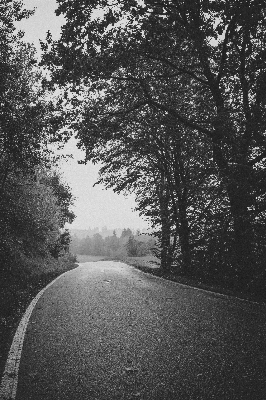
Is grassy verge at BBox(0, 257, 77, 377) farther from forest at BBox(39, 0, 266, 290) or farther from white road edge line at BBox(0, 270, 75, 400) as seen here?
forest at BBox(39, 0, 266, 290)

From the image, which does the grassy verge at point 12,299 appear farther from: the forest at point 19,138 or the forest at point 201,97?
the forest at point 201,97

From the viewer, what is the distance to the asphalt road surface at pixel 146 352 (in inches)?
117

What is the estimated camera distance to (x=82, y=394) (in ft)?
9.60

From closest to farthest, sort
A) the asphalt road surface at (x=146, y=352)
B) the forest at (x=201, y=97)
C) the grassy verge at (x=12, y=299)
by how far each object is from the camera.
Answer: the asphalt road surface at (x=146, y=352)
the grassy verge at (x=12, y=299)
the forest at (x=201, y=97)

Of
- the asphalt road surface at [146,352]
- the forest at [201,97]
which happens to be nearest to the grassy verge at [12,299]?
the asphalt road surface at [146,352]

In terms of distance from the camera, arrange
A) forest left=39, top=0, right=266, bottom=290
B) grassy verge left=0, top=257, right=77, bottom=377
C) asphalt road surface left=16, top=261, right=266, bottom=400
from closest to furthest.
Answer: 1. asphalt road surface left=16, top=261, right=266, bottom=400
2. grassy verge left=0, top=257, right=77, bottom=377
3. forest left=39, top=0, right=266, bottom=290

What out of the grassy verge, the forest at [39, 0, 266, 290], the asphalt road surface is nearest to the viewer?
Result: the asphalt road surface

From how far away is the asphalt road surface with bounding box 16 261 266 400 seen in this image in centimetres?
297

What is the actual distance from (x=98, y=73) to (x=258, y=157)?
5613 mm

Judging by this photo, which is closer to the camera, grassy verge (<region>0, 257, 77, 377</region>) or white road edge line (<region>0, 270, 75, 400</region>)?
white road edge line (<region>0, 270, 75, 400</region>)

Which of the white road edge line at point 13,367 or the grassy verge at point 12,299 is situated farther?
the grassy verge at point 12,299

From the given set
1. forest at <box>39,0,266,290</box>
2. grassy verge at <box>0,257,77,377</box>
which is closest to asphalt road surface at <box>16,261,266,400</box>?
grassy verge at <box>0,257,77,377</box>

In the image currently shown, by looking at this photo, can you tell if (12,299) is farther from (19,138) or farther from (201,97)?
(201,97)

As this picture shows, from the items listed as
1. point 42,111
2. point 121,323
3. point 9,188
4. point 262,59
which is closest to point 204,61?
point 262,59
